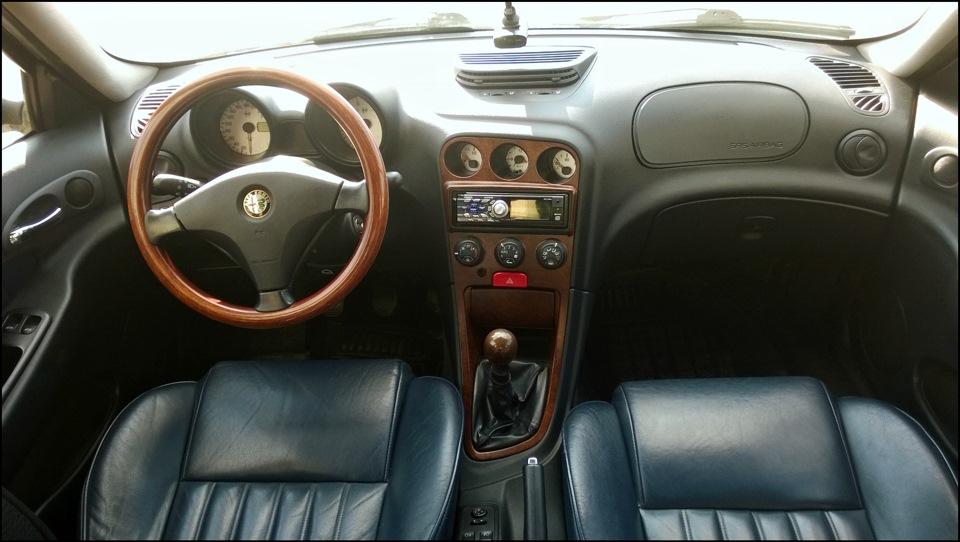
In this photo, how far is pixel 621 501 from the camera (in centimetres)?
124

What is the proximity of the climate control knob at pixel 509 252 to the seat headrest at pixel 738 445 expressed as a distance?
0.43 meters

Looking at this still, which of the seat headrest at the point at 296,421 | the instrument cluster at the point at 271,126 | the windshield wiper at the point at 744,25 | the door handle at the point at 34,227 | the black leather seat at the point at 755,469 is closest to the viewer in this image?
the black leather seat at the point at 755,469

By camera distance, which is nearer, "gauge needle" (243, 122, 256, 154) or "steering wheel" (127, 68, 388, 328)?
"steering wheel" (127, 68, 388, 328)

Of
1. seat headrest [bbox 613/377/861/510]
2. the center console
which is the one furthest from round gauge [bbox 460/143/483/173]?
seat headrest [bbox 613/377/861/510]

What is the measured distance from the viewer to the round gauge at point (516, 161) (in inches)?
63.8

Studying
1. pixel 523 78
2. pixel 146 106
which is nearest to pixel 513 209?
pixel 523 78

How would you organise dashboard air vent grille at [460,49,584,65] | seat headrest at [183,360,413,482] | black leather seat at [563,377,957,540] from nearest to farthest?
black leather seat at [563,377,957,540], seat headrest at [183,360,413,482], dashboard air vent grille at [460,49,584,65]

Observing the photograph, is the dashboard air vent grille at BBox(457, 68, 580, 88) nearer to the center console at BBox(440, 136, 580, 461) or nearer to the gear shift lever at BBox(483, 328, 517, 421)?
the center console at BBox(440, 136, 580, 461)

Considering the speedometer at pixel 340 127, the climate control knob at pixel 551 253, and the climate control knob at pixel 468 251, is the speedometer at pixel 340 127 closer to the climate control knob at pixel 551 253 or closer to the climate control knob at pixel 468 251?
the climate control knob at pixel 468 251

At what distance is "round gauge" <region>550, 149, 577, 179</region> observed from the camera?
1607mm

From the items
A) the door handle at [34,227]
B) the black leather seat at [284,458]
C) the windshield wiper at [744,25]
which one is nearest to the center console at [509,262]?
the black leather seat at [284,458]

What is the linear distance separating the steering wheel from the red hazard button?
1.48ft

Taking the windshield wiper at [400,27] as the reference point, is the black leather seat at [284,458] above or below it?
below

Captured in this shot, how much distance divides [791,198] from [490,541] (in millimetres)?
1055
